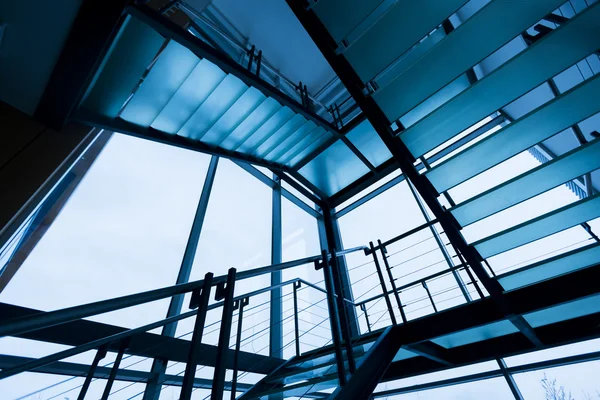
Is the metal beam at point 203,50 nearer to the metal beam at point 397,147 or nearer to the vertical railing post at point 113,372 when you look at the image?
the metal beam at point 397,147

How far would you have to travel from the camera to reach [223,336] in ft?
2.69

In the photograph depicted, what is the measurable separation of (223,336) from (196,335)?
0.26ft

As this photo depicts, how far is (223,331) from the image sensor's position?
32.5 inches

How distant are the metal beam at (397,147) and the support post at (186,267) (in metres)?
1.68

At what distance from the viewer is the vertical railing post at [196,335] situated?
27.8 inches

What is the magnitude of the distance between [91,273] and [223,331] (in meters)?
1.53

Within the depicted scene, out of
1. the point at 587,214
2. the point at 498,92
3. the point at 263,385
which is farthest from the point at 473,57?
the point at 263,385

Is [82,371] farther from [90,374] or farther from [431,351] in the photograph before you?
[431,351]

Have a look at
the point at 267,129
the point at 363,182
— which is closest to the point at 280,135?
the point at 267,129

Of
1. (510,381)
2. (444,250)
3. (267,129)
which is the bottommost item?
(510,381)

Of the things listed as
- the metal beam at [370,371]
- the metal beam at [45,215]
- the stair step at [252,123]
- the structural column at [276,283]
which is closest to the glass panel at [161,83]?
the metal beam at [45,215]

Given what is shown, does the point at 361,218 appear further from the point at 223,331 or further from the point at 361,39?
the point at 223,331

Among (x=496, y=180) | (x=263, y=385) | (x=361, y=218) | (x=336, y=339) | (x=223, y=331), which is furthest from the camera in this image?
(x=361, y=218)

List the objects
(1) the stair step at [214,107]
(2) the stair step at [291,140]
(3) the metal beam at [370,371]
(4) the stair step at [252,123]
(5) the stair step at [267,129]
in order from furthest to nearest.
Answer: (2) the stair step at [291,140] → (5) the stair step at [267,129] → (4) the stair step at [252,123] → (1) the stair step at [214,107] → (3) the metal beam at [370,371]
